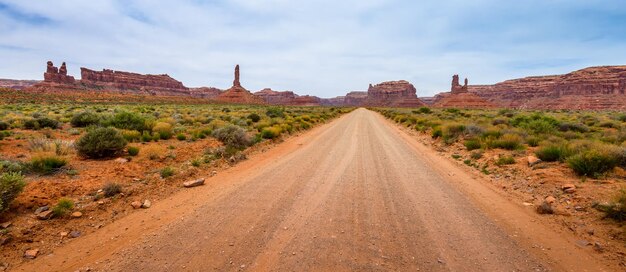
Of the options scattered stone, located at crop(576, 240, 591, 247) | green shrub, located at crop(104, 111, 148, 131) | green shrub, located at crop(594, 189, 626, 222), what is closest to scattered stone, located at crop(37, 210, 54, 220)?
scattered stone, located at crop(576, 240, 591, 247)

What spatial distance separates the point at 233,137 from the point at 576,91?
17284cm

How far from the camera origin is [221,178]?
845 centimetres

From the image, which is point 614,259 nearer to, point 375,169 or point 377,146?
point 375,169

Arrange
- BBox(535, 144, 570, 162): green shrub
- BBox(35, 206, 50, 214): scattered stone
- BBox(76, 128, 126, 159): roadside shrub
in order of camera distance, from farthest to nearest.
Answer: BBox(76, 128, 126, 159): roadside shrub → BBox(535, 144, 570, 162): green shrub → BBox(35, 206, 50, 214): scattered stone

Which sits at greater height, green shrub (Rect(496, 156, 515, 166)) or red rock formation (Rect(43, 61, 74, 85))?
red rock formation (Rect(43, 61, 74, 85))

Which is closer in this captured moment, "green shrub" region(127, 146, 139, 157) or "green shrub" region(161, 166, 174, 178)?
"green shrub" region(161, 166, 174, 178)

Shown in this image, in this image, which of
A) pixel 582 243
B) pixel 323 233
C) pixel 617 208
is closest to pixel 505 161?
pixel 617 208

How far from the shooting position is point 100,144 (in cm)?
963

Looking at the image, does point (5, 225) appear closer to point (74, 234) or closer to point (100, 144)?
point (74, 234)

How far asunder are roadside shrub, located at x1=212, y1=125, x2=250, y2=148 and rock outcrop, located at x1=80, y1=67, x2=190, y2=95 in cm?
15169

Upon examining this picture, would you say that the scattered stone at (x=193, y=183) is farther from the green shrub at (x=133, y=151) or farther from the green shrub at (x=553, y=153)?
the green shrub at (x=553, y=153)

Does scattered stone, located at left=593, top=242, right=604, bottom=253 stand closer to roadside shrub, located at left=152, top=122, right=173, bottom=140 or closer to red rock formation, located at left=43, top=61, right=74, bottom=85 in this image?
roadside shrub, located at left=152, top=122, right=173, bottom=140

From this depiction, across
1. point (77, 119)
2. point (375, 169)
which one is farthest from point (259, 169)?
point (77, 119)

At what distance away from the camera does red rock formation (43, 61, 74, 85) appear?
12069cm
